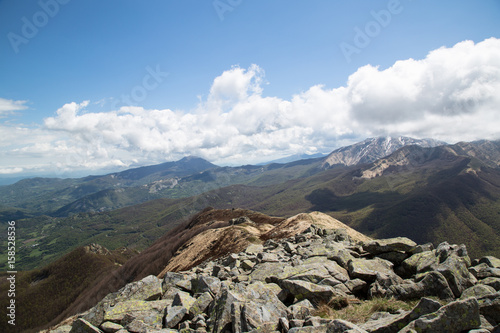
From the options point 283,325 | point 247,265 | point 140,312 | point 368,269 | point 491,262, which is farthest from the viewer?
point 247,265

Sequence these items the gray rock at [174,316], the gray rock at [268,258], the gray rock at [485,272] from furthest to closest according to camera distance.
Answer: the gray rock at [268,258] < the gray rock at [485,272] < the gray rock at [174,316]

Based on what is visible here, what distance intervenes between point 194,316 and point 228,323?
300 cm

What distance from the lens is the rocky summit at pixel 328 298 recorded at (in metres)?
8.80

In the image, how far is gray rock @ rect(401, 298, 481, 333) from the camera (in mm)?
7824

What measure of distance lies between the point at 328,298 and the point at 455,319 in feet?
22.1

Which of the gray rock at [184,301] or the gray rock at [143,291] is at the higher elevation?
the gray rock at [184,301]

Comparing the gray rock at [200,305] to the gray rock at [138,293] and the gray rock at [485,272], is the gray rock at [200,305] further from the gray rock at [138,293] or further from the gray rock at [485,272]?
the gray rock at [485,272]

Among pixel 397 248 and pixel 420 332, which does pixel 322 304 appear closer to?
pixel 420 332

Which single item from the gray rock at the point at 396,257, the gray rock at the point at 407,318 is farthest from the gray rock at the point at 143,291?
the gray rock at the point at 396,257

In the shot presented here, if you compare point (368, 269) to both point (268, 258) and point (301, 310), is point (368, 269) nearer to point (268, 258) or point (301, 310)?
point (301, 310)

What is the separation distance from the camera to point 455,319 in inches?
310

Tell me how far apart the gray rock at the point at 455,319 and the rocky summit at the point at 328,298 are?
0.03 m

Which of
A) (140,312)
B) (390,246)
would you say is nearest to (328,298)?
(390,246)

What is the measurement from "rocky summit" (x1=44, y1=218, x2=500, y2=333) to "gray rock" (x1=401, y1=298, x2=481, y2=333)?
0.10 ft
